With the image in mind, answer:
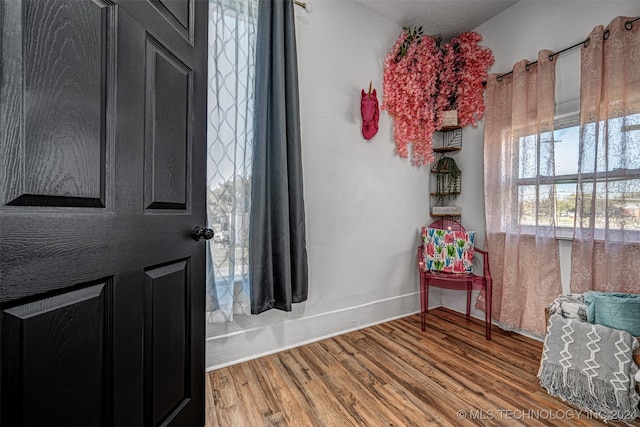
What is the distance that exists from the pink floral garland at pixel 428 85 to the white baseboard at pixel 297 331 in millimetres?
1417

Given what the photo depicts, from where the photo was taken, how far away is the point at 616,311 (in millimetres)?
1386

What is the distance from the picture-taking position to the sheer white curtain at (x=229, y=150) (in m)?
1.60

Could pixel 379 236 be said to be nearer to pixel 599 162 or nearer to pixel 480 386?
pixel 480 386

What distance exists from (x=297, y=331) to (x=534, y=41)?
2.87m

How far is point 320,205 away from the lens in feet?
6.86

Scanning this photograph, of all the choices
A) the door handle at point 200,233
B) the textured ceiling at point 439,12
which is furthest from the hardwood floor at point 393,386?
the textured ceiling at point 439,12

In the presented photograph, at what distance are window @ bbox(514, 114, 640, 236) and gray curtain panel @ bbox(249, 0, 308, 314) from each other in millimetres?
1777

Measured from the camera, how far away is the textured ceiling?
218 centimetres

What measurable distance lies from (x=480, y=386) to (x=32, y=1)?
7.48 ft

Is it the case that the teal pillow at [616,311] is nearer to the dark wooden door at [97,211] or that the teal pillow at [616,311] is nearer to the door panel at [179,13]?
the dark wooden door at [97,211]

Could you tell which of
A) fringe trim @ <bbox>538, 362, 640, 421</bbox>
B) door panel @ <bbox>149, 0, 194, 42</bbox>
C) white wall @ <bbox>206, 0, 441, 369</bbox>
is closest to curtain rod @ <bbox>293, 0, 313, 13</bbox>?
white wall @ <bbox>206, 0, 441, 369</bbox>

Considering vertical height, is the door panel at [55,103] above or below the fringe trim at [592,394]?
above

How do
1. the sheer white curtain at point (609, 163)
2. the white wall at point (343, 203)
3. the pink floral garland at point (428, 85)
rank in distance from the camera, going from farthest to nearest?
1. the pink floral garland at point (428, 85)
2. the white wall at point (343, 203)
3. the sheer white curtain at point (609, 163)

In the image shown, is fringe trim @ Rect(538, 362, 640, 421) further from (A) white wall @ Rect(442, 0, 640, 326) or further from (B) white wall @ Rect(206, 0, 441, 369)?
(B) white wall @ Rect(206, 0, 441, 369)
